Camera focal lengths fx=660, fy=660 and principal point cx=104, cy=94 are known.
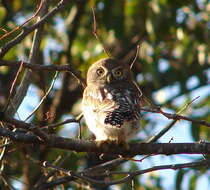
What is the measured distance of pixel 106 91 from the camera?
18.2ft

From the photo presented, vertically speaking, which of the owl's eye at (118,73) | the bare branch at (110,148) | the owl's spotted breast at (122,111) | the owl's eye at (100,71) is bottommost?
the bare branch at (110,148)

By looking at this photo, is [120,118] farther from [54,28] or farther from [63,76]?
[54,28]

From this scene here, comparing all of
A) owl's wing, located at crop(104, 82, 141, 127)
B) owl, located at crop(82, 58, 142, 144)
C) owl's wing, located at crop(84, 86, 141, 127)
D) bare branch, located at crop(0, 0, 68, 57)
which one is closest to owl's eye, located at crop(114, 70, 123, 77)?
owl, located at crop(82, 58, 142, 144)

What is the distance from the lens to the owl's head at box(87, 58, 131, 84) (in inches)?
249

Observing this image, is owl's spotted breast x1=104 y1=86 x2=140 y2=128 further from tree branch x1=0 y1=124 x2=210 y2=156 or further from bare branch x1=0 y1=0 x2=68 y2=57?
bare branch x1=0 y1=0 x2=68 y2=57

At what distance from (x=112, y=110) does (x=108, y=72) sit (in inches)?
66.3

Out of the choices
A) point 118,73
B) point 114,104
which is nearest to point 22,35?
point 114,104

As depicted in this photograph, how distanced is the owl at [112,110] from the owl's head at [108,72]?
0.23 feet

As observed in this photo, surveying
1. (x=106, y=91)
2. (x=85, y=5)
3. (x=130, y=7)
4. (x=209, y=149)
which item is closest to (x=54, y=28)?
(x=85, y=5)

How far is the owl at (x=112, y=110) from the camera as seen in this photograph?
15.2 ft

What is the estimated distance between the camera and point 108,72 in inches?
251

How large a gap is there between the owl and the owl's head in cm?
7

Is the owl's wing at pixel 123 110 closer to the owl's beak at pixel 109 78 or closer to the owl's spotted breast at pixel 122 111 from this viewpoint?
the owl's spotted breast at pixel 122 111

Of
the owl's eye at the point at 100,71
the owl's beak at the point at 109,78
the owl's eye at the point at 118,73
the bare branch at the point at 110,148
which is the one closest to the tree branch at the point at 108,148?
the bare branch at the point at 110,148
